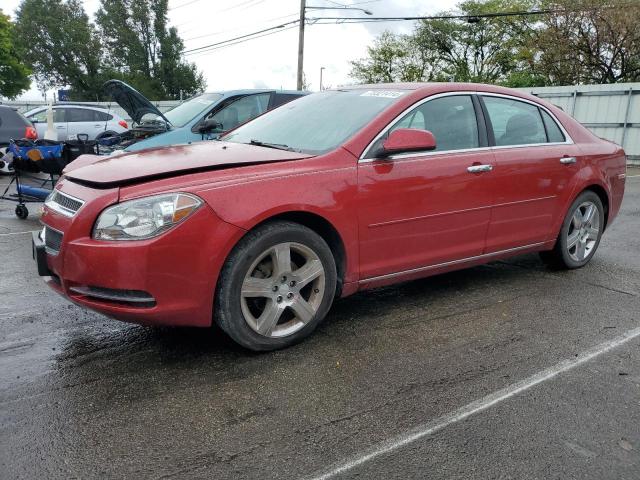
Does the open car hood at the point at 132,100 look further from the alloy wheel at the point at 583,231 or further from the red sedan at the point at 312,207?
the alloy wheel at the point at 583,231

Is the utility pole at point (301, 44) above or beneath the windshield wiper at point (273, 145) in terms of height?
above

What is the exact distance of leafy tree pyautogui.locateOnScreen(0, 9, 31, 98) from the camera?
56.3 m

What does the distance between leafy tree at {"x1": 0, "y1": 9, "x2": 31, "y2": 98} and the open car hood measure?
57.8 metres

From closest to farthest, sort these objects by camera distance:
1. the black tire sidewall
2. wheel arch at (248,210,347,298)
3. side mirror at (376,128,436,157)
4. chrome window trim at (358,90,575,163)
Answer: wheel arch at (248,210,347,298), side mirror at (376,128,436,157), chrome window trim at (358,90,575,163), the black tire sidewall

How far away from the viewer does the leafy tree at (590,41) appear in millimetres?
26875

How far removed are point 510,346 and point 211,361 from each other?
71.8 inches

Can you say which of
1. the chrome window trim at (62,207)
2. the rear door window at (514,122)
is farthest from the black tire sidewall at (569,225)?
the chrome window trim at (62,207)

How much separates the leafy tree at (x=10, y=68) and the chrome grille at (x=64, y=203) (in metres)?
63.7

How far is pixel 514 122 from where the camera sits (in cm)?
452

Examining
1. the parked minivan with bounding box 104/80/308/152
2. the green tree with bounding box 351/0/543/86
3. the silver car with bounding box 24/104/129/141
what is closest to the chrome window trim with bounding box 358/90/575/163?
the parked minivan with bounding box 104/80/308/152

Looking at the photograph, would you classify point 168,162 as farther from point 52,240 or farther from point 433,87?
point 433,87

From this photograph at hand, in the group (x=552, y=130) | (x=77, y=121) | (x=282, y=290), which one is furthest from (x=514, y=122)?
(x=77, y=121)

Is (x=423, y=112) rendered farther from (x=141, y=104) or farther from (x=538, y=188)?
(x=141, y=104)

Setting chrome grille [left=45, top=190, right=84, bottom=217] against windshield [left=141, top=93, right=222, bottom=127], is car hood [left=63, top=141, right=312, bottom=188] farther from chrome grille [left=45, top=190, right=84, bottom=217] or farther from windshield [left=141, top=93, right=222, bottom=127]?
windshield [left=141, top=93, right=222, bottom=127]
